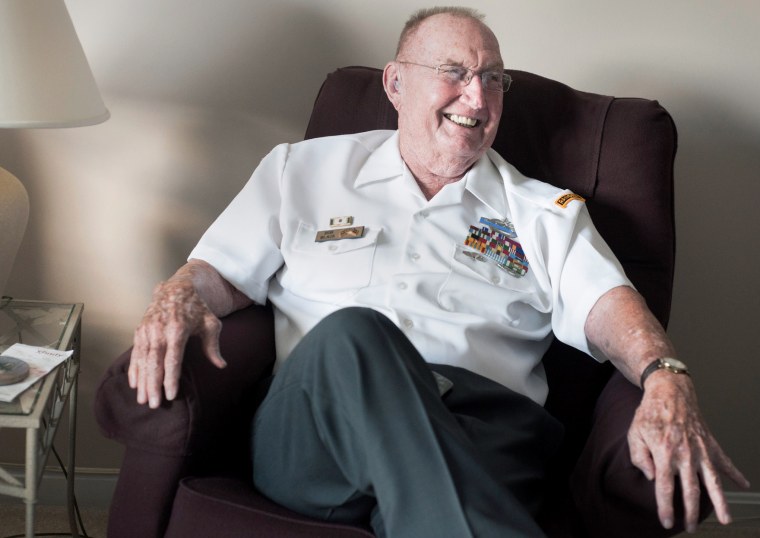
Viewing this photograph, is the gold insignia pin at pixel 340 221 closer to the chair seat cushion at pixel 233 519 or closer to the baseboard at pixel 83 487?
the chair seat cushion at pixel 233 519

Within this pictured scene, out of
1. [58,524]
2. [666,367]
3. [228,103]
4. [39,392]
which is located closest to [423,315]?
[666,367]

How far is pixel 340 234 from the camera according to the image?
1879 millimetres

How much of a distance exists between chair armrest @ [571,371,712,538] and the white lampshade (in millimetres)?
1090

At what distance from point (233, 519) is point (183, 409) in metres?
0.18

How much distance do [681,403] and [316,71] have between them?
126 cm

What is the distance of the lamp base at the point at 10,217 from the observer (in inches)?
69.5

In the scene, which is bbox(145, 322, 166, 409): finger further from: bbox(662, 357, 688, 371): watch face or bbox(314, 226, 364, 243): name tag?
bbox(662, 357, 688, 371): watch face

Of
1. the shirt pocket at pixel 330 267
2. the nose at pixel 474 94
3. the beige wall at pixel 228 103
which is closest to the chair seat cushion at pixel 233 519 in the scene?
the shirt pocket at pixel 330 267

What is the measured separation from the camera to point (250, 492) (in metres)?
1.49

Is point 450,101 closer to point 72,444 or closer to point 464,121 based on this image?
point 464,121

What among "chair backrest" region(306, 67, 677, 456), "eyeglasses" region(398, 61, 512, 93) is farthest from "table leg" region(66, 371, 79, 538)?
"eyeglasses" region(398, 61, 512, 93)

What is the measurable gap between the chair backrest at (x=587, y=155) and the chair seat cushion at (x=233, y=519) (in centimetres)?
69

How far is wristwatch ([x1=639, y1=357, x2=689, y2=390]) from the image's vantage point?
4.93 feet

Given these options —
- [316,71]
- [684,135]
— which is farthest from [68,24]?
[684,135]
